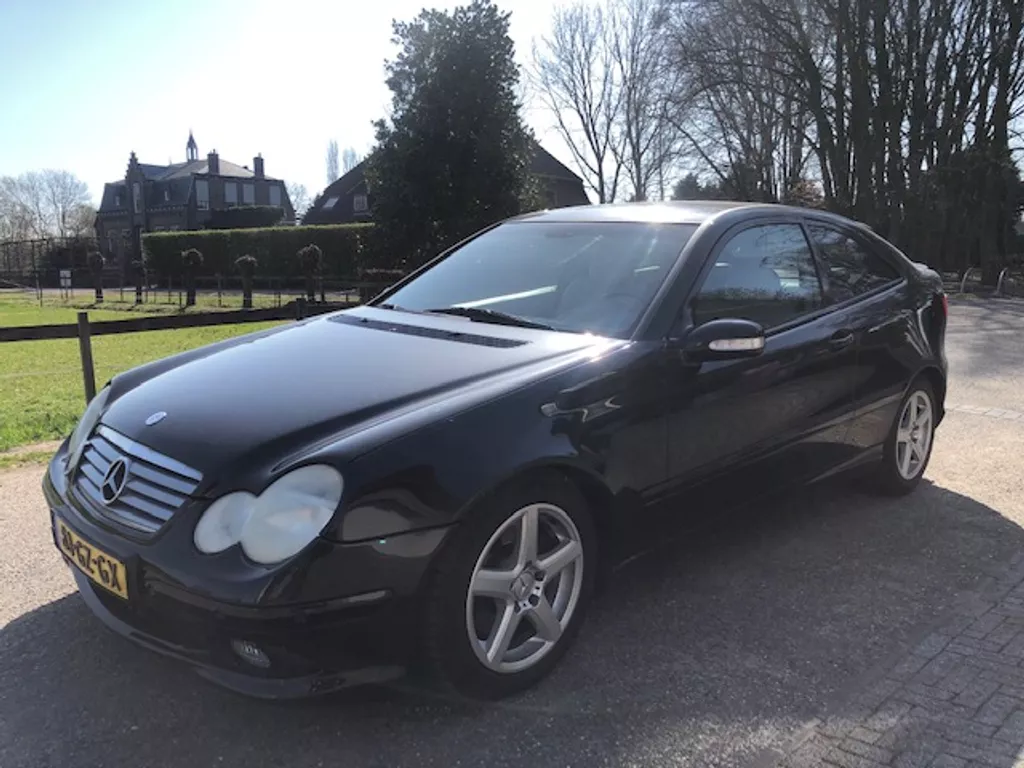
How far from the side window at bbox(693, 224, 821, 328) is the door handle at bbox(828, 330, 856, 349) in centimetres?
17

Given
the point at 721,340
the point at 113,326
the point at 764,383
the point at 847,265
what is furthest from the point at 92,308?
the point at 721,340

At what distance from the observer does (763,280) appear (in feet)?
12.4

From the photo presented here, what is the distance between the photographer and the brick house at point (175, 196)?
6625 centimetres

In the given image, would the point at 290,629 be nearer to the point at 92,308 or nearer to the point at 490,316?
the point at 490,316

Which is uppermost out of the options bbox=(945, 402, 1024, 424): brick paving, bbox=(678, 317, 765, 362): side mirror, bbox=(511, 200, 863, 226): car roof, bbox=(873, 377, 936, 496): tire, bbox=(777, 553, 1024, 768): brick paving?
bbox=(511, 200, 863, 226): car roof

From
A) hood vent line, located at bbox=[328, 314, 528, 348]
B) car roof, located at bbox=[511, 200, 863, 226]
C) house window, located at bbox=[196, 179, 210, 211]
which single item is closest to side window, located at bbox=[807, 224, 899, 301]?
car roof, located at bbox=[511, 200, 863, 226]

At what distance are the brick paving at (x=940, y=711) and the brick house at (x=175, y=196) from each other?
66.3 m

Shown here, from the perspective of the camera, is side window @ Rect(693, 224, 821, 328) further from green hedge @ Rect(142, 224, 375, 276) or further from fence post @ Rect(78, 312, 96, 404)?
green hedge @ Rect(142, 224, 375, 276)

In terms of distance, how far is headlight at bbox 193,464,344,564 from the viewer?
2.23 meters

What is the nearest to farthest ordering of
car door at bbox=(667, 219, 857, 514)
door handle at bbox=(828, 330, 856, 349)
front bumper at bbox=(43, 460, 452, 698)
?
1. front bumper at bbox=(43, 460, 452, 698)
2. car door at bbox=(667, 219, 857, 514)
3. door handle at bbox=(828, 330, 856, 349)

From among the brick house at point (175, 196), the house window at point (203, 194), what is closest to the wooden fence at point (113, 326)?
the brick house at point (175, 196)

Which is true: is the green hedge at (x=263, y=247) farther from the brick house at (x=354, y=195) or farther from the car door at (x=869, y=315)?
the car door at (x=869, y=315)

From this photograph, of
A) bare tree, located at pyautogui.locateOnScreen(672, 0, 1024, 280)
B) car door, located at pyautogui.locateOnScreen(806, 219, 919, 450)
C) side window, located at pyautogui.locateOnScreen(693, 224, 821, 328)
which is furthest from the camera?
bare tree, located at pyautogui.locateOnScreen(672, 0, 1024, 280)

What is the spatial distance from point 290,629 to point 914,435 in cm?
393
